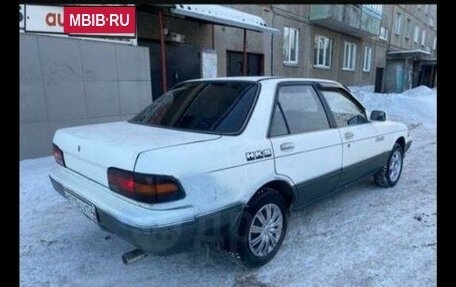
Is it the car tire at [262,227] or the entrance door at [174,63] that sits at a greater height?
the entrance door at [174,63]

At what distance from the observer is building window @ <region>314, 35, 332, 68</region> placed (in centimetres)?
1616

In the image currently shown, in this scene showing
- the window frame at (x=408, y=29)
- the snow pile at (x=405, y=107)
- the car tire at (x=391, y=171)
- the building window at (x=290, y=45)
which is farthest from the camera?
the window frame at (x=408, y=29)

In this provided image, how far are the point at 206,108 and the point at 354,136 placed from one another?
1.79 meters

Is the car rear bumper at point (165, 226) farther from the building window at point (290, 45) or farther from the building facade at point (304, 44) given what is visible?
the building window at point (290, 45)

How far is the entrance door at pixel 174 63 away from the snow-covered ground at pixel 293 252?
4.80 m

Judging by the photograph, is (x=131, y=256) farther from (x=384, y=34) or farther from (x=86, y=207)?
(x=384, y=34)

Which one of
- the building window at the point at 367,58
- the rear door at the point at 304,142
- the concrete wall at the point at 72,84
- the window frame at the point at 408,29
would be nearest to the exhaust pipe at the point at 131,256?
the rear door at the point at 304,142

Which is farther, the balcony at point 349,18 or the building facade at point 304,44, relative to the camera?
the balcony at point 349,18

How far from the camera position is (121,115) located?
23.1 feet

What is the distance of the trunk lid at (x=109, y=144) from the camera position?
2.31m

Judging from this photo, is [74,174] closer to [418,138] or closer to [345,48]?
[418,138]
